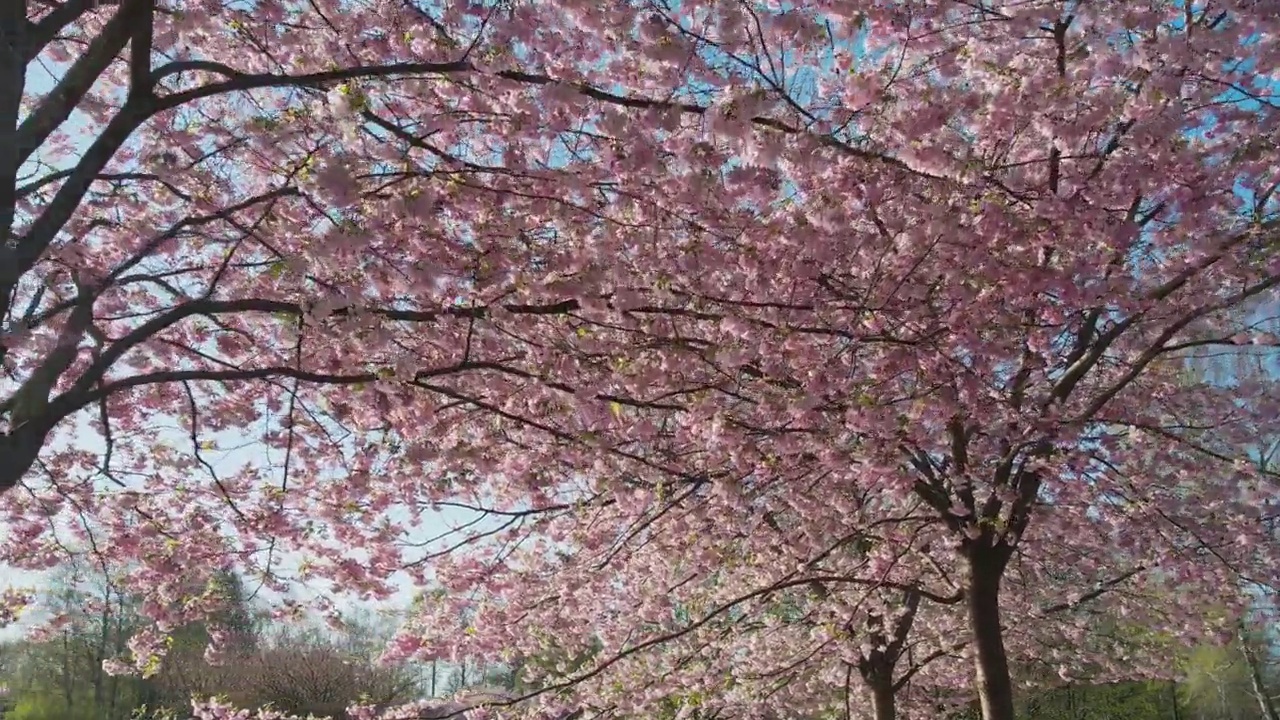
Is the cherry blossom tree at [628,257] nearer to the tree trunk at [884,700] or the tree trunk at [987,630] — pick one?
the tree trunk at [987,630]

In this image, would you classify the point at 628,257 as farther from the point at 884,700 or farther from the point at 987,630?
the point at 884,700

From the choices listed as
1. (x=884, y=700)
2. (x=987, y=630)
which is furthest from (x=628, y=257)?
(x=884, y=700)

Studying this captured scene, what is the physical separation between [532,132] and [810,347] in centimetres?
223

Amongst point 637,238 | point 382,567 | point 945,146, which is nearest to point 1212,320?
point 945,146

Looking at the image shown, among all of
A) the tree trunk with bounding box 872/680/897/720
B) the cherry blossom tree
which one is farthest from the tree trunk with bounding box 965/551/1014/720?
the tree trunk with bounding box 872/680/897/720

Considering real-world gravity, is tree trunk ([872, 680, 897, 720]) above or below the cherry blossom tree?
below

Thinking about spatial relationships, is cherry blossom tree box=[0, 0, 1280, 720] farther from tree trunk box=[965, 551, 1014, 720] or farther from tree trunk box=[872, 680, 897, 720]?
tree trunk box=[872, 680, 897, 720]

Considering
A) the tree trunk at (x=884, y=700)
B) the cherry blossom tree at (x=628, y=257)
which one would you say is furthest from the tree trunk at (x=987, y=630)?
the tree trunk at (x=884, y=700)

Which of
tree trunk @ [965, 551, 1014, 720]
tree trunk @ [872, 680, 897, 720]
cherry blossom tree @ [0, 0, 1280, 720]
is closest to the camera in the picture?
cherry blossom tree @ [0, 0, 1280, 720]

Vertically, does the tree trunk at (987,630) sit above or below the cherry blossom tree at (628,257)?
below

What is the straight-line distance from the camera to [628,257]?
5.79 m

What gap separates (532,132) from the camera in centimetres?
540

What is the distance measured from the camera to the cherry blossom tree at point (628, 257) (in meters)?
4.79

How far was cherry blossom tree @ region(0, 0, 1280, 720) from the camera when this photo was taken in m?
4.79
